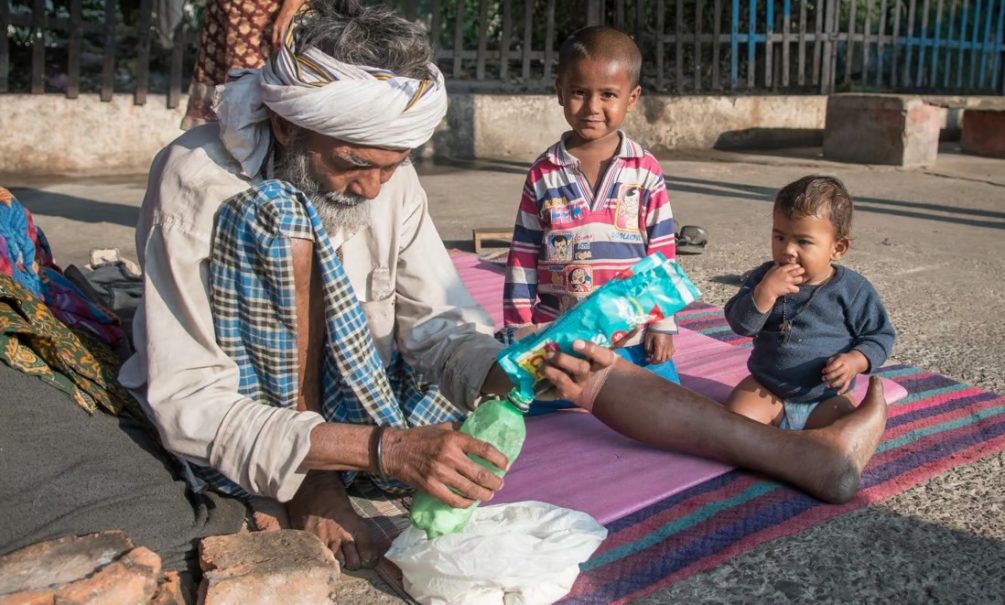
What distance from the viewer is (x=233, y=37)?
4.95 metres

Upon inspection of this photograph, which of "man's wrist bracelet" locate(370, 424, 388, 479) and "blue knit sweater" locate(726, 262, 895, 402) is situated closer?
"man's wrist bracelet" locate(370, 424, 388, 479)

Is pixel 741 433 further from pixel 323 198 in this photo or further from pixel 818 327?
pixel 323 198

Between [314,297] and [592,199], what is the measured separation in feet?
4.32

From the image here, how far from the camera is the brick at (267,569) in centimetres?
198

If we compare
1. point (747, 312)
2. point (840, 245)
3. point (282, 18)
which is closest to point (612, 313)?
point (747, 312)

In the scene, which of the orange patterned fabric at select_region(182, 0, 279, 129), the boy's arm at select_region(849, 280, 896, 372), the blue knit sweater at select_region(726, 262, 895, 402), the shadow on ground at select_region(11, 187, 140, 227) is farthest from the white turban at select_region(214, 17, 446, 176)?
the shadow on ground at select_region(11, 187, 140, 227)

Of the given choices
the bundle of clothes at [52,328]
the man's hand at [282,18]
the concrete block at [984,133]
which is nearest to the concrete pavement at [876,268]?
the concrete block at [984,133]

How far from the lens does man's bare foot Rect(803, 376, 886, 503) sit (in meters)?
2.51

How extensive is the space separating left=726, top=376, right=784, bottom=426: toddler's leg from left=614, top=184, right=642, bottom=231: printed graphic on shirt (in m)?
0.69

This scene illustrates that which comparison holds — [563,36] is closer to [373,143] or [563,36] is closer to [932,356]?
[932,356]

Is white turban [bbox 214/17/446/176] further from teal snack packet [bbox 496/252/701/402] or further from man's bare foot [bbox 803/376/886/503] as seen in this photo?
man's bare foot [bbox 803/376/886/503]

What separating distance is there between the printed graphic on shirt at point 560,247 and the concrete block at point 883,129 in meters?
7.18

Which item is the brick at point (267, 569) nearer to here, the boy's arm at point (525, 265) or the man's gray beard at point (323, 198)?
the man's gray beard at point (323, 198)

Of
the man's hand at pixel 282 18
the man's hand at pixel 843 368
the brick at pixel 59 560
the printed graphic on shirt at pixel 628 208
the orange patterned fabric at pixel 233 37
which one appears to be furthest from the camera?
the orange patterned fabric at pixel 233 37
